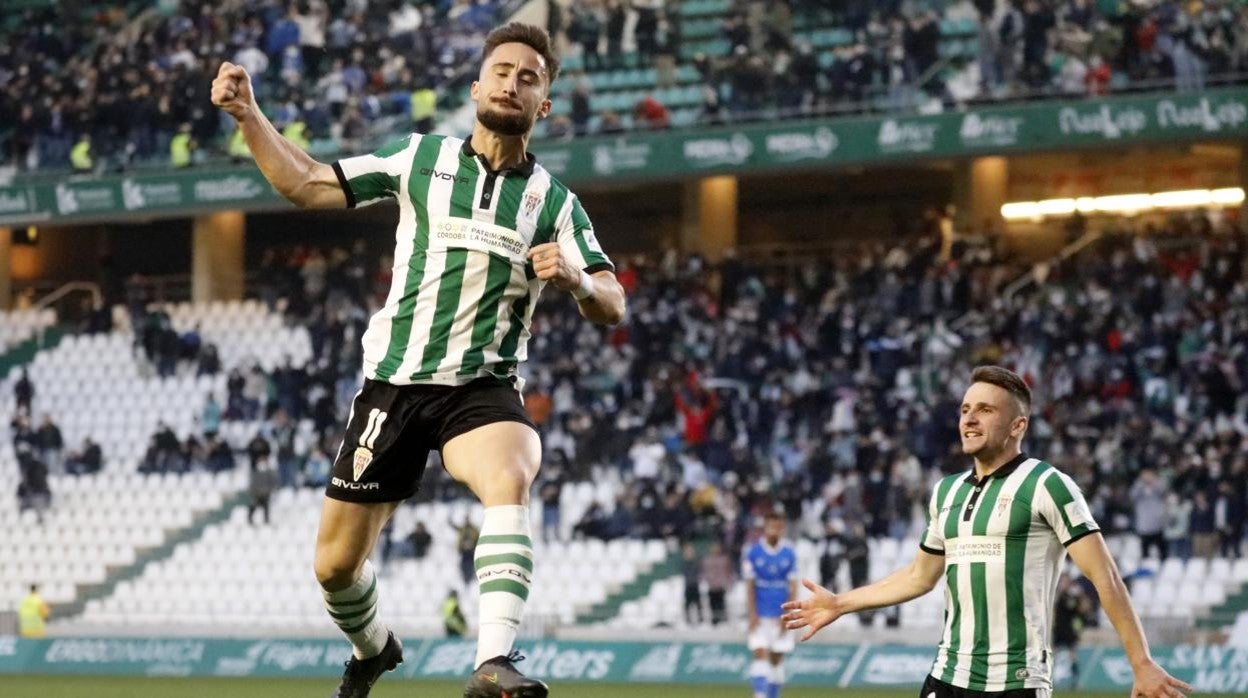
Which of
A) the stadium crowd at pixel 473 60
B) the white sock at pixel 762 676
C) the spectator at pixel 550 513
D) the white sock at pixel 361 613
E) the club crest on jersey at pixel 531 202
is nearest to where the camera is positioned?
the club crest on jersey at pixel 531 202

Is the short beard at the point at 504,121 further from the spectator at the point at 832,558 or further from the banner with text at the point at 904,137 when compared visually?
the banner with text at the point at 904,137

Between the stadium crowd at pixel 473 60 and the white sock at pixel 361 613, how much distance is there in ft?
67.6

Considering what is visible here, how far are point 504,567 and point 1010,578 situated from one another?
2.19m

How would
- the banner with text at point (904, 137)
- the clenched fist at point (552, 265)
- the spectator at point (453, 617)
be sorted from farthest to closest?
the banner with text at point (904, 137) < the spectator at point (453, 617) < the clenched fist at point (552, 265)

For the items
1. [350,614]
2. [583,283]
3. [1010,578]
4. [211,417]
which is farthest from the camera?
[211,417]

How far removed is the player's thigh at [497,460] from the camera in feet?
23.1

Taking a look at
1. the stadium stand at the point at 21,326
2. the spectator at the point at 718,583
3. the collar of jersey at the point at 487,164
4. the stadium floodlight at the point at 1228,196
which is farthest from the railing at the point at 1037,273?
the collar of jersey at the point at 487,164

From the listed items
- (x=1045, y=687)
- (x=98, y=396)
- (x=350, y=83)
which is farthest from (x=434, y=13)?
(x=1045, y=687)

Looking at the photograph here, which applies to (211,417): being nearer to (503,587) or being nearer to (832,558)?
(832,558)

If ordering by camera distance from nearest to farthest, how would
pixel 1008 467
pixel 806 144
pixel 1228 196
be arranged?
1. pixel 1008 467
2. pixel 806 144
3. pixel 1228 196

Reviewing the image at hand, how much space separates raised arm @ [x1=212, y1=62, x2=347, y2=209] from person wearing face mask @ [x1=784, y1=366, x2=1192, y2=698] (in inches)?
93.8

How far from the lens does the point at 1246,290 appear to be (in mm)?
26438

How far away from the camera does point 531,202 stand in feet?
24.7

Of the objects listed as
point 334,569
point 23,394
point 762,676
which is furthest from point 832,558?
point 334,569
